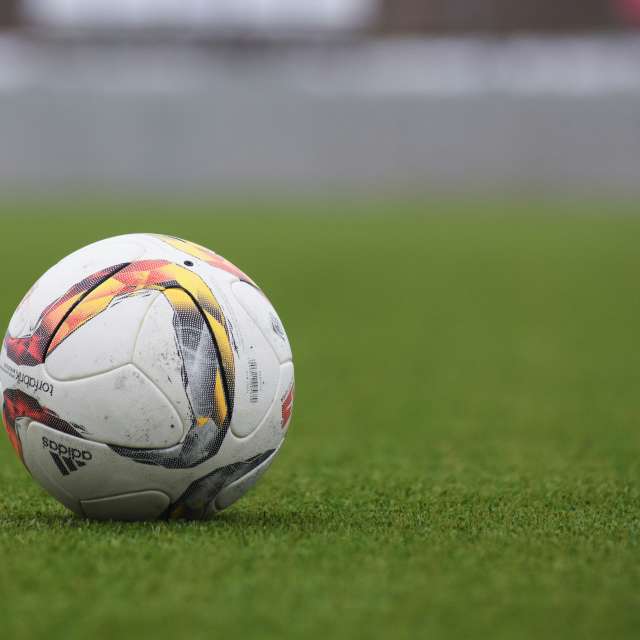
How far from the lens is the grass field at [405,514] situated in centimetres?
266

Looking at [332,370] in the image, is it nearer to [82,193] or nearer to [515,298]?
[515,298]

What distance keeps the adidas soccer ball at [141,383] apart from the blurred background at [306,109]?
86.1ft

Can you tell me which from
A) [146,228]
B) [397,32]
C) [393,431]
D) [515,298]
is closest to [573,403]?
[393,431]

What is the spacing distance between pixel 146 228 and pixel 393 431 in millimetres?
12522

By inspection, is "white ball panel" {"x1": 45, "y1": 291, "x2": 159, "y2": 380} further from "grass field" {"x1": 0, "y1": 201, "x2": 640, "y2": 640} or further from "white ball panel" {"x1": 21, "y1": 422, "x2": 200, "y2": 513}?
"grass field" {"x1": 0, "y1": 201, "x2": 640, "y2": 640}

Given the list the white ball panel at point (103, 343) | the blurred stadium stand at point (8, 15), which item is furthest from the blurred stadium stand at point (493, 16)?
the white ball panel at point (103, 343)

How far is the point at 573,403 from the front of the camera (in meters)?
6.60

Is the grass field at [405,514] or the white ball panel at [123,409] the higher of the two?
the white ball panel at [123,409]

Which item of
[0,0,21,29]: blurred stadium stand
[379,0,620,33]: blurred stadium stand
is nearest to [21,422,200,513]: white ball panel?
[379,0,620,33]: blurred stadium stand

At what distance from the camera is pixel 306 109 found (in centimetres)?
3053

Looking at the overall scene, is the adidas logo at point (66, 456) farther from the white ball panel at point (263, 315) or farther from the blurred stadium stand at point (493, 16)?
the blurred stadium stand at point (493, 16)

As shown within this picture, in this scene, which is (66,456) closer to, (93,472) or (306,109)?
(93,472)

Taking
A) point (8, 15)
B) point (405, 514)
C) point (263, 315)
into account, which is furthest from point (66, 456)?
point (8, 15)

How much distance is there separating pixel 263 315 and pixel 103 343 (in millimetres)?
469
